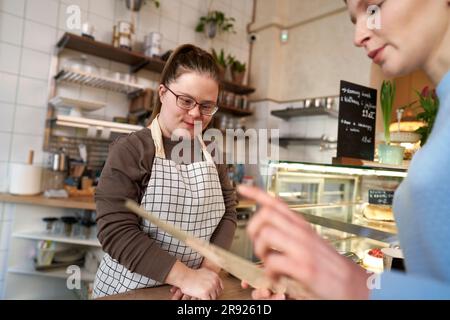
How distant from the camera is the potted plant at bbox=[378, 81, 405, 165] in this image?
1198 millimetres

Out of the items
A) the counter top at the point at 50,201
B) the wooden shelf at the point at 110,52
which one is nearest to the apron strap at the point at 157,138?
the counter top at the point at 50,201

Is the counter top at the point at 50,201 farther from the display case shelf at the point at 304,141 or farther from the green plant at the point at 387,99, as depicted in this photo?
Answer: the display case shelf at the point at 304,141

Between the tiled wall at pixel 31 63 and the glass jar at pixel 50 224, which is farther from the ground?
the tiled wall at pixel 31 63

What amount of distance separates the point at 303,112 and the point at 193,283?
302cm

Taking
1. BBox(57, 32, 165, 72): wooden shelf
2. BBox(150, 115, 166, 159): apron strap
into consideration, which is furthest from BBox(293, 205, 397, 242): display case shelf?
BBox(57, 32, 165, 72): wooden shelf

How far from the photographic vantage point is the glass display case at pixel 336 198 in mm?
1125

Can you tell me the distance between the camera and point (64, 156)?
2.38 m

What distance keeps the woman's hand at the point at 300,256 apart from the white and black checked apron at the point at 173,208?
0.60 m

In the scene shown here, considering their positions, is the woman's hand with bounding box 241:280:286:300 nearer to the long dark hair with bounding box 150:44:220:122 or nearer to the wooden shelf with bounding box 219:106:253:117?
the long dark hair with bounding box 150:44:220:122

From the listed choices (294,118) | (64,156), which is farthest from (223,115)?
(64,156)

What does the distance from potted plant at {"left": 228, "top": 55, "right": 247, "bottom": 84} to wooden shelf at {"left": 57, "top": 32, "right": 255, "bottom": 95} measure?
975mm
